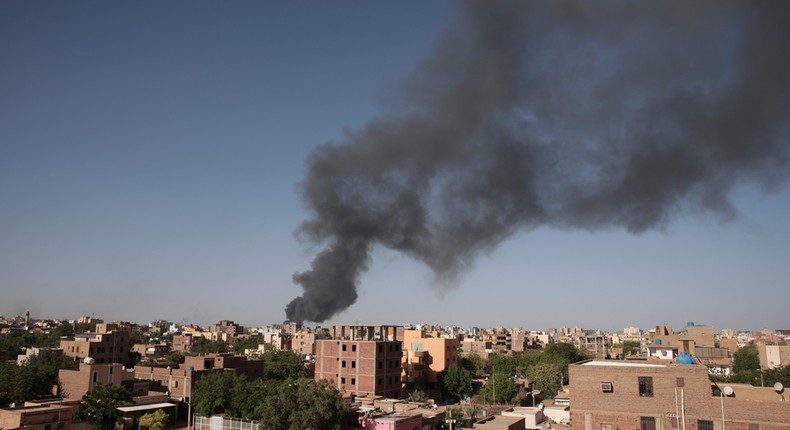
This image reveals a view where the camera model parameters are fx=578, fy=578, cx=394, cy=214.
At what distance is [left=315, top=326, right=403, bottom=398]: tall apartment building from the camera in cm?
5872

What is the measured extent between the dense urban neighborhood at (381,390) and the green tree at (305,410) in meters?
0.07

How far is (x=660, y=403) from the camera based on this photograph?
26422 millimetres

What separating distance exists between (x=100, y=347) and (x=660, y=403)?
67655 mm

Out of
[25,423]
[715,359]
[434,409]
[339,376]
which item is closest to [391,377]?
[339,376]

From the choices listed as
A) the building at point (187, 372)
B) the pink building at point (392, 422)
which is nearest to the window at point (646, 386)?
the pink building at point (392, 422)

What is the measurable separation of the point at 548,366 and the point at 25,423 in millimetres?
53661

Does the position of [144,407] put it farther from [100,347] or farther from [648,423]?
[648,423]

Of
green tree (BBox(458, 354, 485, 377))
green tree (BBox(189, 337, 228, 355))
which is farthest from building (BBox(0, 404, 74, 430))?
green tree (BBox(189, 337, 228, 355))

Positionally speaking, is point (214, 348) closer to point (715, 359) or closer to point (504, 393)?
point (504, 393)

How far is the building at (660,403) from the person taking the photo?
2520cm

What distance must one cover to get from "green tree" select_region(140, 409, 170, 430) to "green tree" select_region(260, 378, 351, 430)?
35.3 feet

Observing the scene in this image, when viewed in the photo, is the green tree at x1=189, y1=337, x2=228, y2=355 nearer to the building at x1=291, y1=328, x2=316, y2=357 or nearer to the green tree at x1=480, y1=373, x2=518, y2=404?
the building at x1=291, y1=328, x2=316, y2=357

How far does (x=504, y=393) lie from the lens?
195 ft

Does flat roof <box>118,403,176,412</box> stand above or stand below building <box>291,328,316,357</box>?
below
